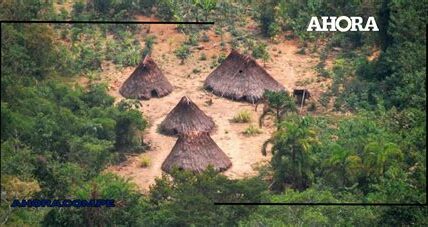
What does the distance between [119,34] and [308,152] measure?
49.5 ft

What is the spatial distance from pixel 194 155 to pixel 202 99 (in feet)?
20.5

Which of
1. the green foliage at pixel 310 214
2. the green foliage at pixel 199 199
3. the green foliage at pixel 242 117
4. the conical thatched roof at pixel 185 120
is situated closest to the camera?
the green foliage at pixel 310 214

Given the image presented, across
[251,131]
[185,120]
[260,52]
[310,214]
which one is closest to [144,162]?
[185,120]

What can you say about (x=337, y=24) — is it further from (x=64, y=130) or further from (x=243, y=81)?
(x=64, y=130)

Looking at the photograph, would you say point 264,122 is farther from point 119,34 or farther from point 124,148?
point 119,34

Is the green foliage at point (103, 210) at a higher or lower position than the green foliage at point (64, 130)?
lower

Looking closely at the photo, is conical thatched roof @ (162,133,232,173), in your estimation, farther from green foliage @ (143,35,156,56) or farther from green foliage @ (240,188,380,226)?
green foliage @ (143,35,156,56)

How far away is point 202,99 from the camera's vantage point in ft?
112

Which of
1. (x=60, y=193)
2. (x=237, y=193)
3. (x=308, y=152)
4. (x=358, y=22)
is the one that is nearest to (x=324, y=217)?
(x=237, y=193)

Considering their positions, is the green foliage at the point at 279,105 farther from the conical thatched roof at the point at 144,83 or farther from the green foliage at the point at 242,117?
the conical thatched roof at the point at 144,83

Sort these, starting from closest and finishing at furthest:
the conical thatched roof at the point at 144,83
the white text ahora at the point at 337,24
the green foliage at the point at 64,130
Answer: the green foliage at the point at 64,130 < the conical thatched roof at the point at 144,83 < the white text ahora at the point at 337,24

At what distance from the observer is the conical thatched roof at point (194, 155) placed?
28.2 meters

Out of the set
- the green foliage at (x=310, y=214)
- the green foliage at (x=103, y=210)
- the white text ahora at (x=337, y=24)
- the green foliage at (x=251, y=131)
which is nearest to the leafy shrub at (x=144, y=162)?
the green foliage at (x=251, y=131)

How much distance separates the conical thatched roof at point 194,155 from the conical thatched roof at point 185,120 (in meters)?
2.16
